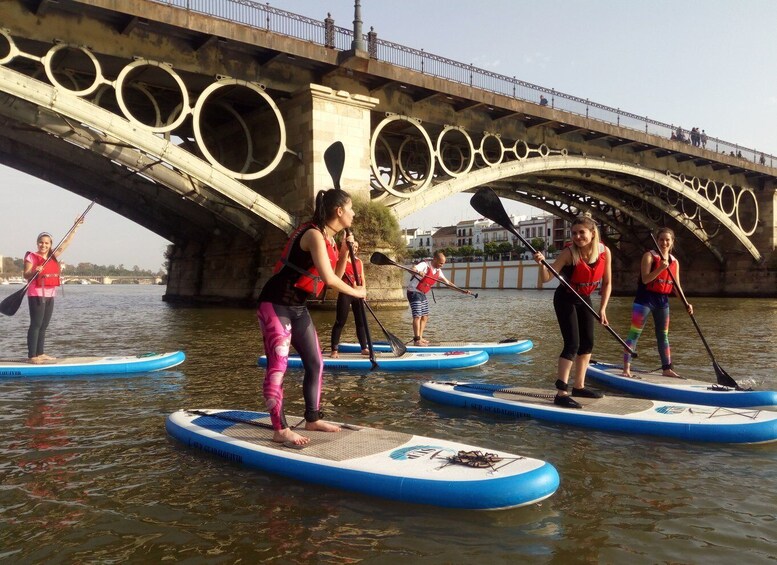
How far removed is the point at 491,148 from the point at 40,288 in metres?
28.1

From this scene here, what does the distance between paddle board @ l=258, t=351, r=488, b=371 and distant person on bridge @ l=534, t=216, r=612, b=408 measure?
141 inches

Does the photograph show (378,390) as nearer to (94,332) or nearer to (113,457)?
(113,457)

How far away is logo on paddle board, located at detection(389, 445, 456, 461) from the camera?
452 centimetres

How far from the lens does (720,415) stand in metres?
5.80

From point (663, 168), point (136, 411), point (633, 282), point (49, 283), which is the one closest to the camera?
point (136, 411)

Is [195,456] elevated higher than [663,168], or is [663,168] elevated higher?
[663,168]

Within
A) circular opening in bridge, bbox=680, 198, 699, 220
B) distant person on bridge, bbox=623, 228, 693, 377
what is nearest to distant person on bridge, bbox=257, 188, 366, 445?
distant person on bridge, bbox=623, 228, 693, 377

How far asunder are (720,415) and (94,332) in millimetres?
15828

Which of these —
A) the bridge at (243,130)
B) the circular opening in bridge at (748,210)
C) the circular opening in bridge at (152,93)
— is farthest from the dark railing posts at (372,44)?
the circular opening in bridge at (748,210)

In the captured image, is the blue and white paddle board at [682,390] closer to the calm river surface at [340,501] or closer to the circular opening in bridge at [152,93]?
the calm river surface at [340,501]

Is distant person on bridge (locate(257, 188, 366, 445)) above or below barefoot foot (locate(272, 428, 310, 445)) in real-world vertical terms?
above

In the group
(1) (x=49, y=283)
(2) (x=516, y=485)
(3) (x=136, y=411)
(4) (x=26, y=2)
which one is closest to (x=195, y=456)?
(3) (x=136, y=411)

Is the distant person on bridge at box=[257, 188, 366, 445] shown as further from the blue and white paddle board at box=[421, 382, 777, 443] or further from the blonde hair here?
the blonde hair

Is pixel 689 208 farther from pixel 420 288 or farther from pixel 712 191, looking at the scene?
pixel 420 288
